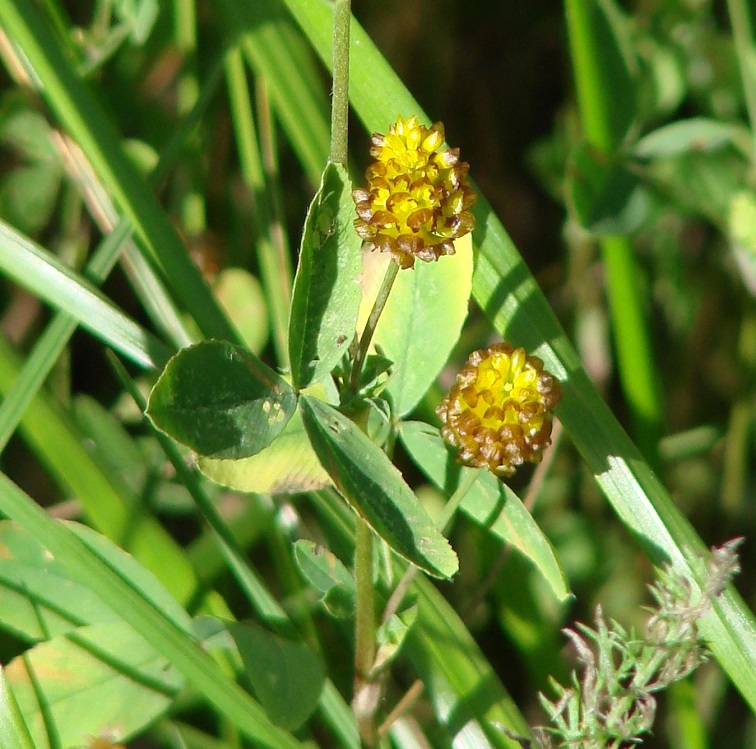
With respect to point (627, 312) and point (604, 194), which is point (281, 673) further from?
point (604, 194)

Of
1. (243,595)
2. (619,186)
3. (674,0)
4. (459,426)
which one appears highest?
(674,0)

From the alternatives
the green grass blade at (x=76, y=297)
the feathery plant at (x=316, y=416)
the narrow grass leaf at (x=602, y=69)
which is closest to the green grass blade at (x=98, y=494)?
the feathery plant at (x=316, y=416)

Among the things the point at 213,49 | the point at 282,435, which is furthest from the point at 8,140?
the point at 282,435

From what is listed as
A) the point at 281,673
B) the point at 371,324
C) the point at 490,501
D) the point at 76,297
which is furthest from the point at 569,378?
the point at 76,297

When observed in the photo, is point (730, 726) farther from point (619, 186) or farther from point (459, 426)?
point (459, 426)

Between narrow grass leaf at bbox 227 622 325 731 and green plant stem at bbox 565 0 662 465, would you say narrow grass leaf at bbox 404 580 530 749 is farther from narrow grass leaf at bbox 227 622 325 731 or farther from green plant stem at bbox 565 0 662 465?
green plant stem at bbox 565 0 662 465

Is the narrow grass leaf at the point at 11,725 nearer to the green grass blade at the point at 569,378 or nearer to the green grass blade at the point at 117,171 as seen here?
the green grass blade at the point at 117,171
